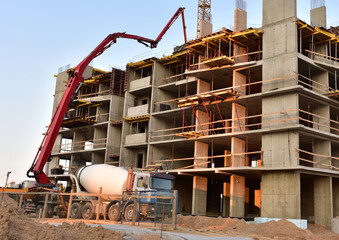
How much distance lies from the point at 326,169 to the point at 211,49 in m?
14.5

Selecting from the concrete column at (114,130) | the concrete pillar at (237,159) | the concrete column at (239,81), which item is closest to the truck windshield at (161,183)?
the concrete pillar at (237,159)

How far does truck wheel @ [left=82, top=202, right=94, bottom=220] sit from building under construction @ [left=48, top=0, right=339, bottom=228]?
8.51 meters

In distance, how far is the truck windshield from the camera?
947 inches

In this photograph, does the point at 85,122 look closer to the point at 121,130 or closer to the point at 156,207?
the point at 121,130

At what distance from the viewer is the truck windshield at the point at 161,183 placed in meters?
24.0

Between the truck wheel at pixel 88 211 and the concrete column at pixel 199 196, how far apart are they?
1080 cm

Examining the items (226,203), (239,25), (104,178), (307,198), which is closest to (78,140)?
(226,203)

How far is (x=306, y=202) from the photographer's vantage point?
117 ft

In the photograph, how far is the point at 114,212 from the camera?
75.7ft

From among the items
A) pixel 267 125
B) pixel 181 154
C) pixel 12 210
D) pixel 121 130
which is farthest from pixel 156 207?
pixel 121 130

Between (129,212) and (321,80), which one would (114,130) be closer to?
(321,80)

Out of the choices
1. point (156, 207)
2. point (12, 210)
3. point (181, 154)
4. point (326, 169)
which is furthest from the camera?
point (181, 154)

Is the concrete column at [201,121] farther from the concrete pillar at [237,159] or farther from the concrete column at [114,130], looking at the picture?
the concrete column at [114,130]

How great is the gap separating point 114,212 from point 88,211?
2.74m
